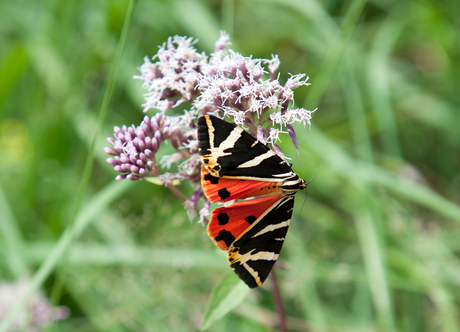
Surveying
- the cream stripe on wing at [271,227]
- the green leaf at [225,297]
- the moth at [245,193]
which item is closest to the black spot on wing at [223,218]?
the moth at [245,193]

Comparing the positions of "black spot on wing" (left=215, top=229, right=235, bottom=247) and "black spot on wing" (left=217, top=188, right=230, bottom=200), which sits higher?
"black spot on wing" (left=217, top=188, right=230, bottom=200)

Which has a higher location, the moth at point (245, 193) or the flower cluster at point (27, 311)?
the moth at point (245, 193)

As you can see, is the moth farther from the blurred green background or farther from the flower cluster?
the flower cluster

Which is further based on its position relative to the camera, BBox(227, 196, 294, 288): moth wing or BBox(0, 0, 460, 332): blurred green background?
BBox(0, 0, 460, 332): blurred green background

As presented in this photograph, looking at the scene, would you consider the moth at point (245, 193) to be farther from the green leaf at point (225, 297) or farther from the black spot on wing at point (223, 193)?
the green leaf at point (225, 297)

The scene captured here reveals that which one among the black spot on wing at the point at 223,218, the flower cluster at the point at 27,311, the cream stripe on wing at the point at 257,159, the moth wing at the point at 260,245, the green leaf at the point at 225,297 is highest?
the cream stripe on wing at the point at 257,159

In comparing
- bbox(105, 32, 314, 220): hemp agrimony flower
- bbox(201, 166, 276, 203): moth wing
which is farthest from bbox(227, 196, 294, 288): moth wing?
bbox(105, 32, 314, 220): hemp agrimony flower

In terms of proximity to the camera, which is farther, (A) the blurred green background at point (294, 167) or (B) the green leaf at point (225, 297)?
(A) the blurred green background at point (294, 167)
